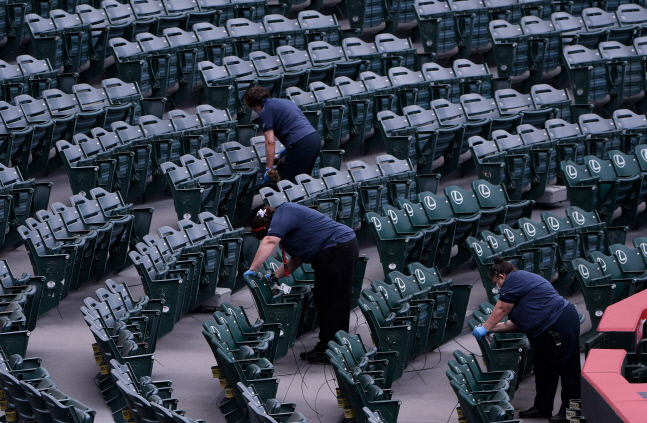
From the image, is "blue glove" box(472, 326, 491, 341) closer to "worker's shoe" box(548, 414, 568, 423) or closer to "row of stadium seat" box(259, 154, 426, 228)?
"worker's shoe" box(548, 414, 568, 423)

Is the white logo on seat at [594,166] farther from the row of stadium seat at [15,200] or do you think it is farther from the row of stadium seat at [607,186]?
the row of stadium seat at [15,200]

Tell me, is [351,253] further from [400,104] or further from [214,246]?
[400,104]

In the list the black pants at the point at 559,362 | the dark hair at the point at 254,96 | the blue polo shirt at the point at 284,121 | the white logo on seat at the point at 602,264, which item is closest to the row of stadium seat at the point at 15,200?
the dark hair at the point at 254,96

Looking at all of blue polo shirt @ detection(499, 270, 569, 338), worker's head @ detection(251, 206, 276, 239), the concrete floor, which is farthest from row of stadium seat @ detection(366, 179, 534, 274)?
blue polo shirt @ detection(499, 270, 569, 338)

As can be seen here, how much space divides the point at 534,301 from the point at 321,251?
121 cm

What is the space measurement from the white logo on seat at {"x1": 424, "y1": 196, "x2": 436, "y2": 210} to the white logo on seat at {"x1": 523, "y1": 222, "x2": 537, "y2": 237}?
62 cm

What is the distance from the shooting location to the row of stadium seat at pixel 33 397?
5828mm

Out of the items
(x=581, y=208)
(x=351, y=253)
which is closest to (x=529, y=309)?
(x=351, y=253)

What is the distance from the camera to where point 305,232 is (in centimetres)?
735

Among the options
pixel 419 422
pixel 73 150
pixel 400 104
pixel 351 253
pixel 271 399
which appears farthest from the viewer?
pixel 400 104

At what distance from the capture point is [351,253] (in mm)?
7418

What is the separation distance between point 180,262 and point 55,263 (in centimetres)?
72

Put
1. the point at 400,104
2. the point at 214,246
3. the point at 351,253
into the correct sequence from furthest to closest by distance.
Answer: the point at 400,104
the point at 214,246
the point at 351,253

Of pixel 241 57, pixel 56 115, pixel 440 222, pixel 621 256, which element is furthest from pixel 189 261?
pixel 241 57
